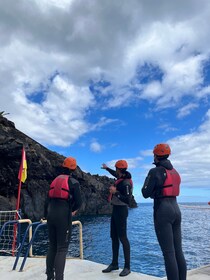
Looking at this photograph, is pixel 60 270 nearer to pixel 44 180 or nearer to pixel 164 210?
pixel 164 210

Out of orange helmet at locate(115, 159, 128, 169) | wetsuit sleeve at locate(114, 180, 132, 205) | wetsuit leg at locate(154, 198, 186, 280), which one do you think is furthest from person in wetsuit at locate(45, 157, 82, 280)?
wetsuit leg at locate(154, 198, 186, 280)

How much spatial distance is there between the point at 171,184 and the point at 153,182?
33cm

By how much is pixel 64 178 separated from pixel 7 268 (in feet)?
12.1

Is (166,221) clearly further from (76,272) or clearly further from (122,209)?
(76,272)

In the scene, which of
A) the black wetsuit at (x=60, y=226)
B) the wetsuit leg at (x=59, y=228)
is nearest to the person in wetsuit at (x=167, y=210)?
the black wetsuit at (x=60, y=226)

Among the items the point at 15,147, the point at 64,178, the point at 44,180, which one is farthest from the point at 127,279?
the point at 44,180

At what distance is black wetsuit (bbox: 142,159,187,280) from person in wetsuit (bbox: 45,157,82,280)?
1432 millimetres

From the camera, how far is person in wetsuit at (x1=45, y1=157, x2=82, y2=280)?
5.50 meters

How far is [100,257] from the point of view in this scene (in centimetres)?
2561

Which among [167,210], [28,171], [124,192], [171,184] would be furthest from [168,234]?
[28,171]

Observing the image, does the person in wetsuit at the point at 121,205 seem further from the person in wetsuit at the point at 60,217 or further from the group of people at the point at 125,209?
the person in wetsuit at the point at 60,217

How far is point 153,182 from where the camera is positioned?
5.04 meters

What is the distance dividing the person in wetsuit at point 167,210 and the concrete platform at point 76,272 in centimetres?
129

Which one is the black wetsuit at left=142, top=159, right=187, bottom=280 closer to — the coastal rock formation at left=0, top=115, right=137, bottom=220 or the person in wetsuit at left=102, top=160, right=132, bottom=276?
the person in wetsuit at left=102, top=160, right=132, bottom=276
